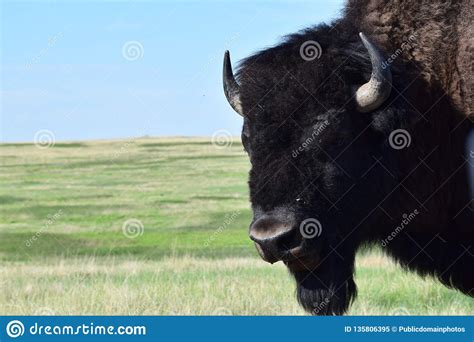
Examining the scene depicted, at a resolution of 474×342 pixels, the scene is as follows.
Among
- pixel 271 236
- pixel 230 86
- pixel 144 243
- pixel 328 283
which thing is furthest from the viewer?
pixel 144 243

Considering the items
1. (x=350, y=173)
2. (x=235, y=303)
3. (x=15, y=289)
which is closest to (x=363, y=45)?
(x=350, y=173)

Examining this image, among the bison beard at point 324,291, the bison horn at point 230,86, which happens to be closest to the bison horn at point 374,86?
the bison horn at point 230,86

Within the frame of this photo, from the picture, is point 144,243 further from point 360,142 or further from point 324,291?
point 360,142

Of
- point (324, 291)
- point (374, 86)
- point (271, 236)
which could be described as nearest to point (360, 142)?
point (374, 86)

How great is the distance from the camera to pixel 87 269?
14.5m

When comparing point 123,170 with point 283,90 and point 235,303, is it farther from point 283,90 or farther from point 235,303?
point 283,90

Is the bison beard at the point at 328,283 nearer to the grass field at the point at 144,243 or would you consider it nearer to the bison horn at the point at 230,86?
the grass field at the point at 144,243

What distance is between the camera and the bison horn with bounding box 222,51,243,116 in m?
7.24

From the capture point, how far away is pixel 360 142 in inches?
262

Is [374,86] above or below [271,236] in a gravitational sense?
above

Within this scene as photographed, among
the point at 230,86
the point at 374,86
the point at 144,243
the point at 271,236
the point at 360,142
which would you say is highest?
the point at 374,86

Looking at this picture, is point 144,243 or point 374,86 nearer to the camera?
point 374,86

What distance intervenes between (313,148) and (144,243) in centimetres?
1952

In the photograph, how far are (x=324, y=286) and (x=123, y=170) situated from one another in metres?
43.3
